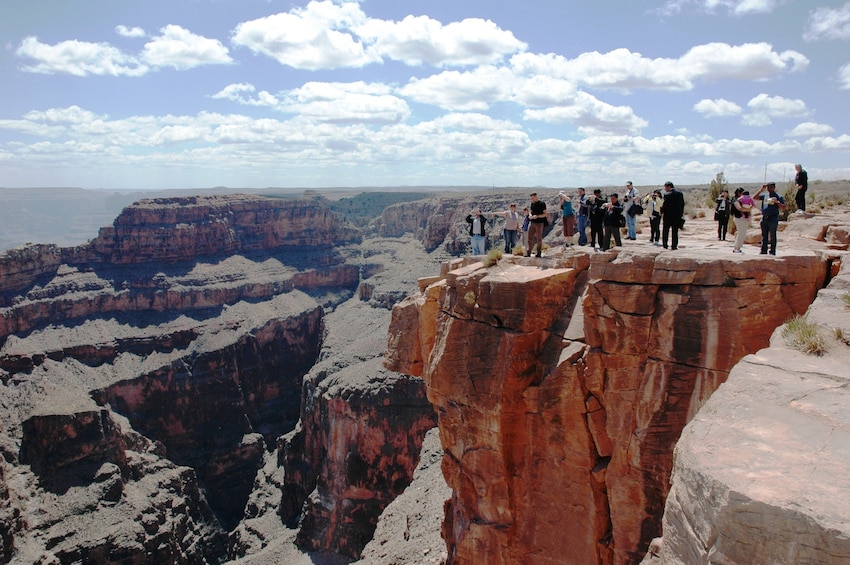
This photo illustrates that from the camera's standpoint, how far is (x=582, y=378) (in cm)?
1539

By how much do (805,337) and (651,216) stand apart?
30.6ft

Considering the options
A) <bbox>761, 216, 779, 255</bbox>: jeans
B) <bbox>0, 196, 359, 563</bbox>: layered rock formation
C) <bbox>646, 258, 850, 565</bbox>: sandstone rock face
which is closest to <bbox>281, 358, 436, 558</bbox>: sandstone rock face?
<bbox>0, 196, 359, 563</bbox>: layered rock formation

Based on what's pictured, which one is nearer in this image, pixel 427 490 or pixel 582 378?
pixel 582 378

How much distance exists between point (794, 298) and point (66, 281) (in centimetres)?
9157

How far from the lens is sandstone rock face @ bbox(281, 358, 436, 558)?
162 feet

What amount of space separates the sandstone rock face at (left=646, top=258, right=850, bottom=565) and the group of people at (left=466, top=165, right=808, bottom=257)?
7.76 meters

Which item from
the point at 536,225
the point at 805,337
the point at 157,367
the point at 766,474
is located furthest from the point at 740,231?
the point at 157,367

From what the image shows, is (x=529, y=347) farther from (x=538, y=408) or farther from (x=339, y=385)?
(x=339, y=385)

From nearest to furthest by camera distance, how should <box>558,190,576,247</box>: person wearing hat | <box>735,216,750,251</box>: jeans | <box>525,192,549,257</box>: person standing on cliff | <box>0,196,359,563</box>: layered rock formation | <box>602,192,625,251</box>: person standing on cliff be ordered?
<box>735,216,750,251</box>: jeans, <box>602,192,625,251</box>: person standing on cliff, <box>525,192,549,257</box>: person standing on cliff, <box>558,190,576,247</box>: person wearing hat, <box>0,196,359,563</box>: layered rock formation

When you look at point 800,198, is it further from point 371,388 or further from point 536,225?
point 371,388

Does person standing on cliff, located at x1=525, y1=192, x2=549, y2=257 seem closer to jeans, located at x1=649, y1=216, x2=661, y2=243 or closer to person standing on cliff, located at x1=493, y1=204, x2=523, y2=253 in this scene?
person standing on cliff, located at x1=493, y1=204, x2=523, y2=253

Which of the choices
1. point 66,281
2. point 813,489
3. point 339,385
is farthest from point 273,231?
point 813,489

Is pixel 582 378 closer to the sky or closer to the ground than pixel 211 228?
closer to the sky

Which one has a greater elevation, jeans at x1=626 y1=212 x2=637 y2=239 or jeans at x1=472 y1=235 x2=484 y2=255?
jeans at x1=626 y1=212 x2=637 y2=239
